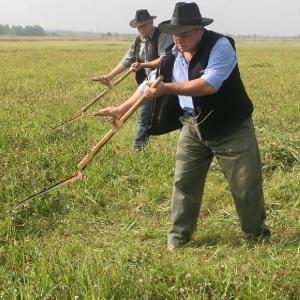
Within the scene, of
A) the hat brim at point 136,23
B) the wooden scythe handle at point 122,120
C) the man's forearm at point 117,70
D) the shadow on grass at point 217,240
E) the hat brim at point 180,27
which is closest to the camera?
the wooden scythe handle at point 122,120

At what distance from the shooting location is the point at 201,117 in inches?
155

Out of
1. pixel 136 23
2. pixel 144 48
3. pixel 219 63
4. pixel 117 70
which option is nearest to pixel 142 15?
pixel 136 23

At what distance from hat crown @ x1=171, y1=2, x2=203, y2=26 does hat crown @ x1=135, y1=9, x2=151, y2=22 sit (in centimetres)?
281

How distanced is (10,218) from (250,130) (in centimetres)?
243

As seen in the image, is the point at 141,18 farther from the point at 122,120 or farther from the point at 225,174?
the point at 122,120

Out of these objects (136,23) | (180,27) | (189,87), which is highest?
(136,23)

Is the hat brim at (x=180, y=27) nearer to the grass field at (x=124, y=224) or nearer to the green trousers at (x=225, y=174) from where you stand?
the green trousers at (x=225, y=174)

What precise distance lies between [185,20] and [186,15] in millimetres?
57

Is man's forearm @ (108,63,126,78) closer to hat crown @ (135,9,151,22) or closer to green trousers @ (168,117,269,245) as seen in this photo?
hat crown @ (135,9,151,22)

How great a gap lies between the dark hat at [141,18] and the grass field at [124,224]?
1814 mm

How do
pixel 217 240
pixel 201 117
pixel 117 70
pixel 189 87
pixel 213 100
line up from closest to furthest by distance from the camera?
pixel 189 87
pixel 213 100
pixel 201 117
pixel 217 240
pixel 117 70

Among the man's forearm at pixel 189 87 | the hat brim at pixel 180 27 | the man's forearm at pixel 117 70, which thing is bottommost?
the man's forearm at pixel 117 70

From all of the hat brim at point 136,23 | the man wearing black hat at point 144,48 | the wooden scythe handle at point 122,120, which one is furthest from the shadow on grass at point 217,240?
the hat brim at point 136,23

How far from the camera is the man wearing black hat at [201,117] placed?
11.8 feet
